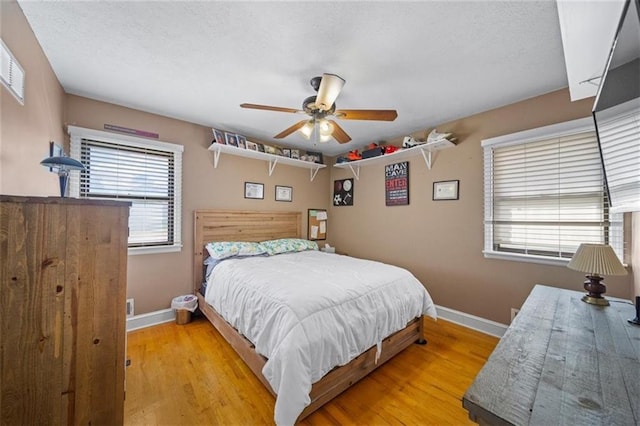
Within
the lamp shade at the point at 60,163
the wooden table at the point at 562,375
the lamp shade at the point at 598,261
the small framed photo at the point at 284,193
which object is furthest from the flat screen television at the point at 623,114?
the small framed photo at the point at 284,193

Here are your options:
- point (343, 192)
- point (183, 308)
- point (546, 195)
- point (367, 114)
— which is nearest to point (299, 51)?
point (367, 114)

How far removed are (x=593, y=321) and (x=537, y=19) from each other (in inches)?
68.8

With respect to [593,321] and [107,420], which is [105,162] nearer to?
[107,420]

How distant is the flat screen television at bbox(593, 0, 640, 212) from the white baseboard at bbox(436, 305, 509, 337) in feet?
5.46

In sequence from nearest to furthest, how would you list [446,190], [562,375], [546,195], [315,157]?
[562,375]
[546,195]
[446,190]
[315,157]

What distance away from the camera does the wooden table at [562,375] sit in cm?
69

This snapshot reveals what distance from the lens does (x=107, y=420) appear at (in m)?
1.03

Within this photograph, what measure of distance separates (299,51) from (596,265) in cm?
242

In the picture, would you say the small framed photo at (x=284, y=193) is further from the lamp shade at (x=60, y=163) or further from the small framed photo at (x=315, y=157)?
the lamp shade at (x=60, y=163)

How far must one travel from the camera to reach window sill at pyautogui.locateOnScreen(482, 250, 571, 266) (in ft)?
7.23

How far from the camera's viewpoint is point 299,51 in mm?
1707

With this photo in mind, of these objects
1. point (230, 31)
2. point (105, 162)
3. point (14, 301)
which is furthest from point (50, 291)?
point (105, 162)

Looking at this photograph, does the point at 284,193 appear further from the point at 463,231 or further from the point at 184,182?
the point at 463,231

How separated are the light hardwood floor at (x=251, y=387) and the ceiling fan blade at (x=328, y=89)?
2190 millimetres
